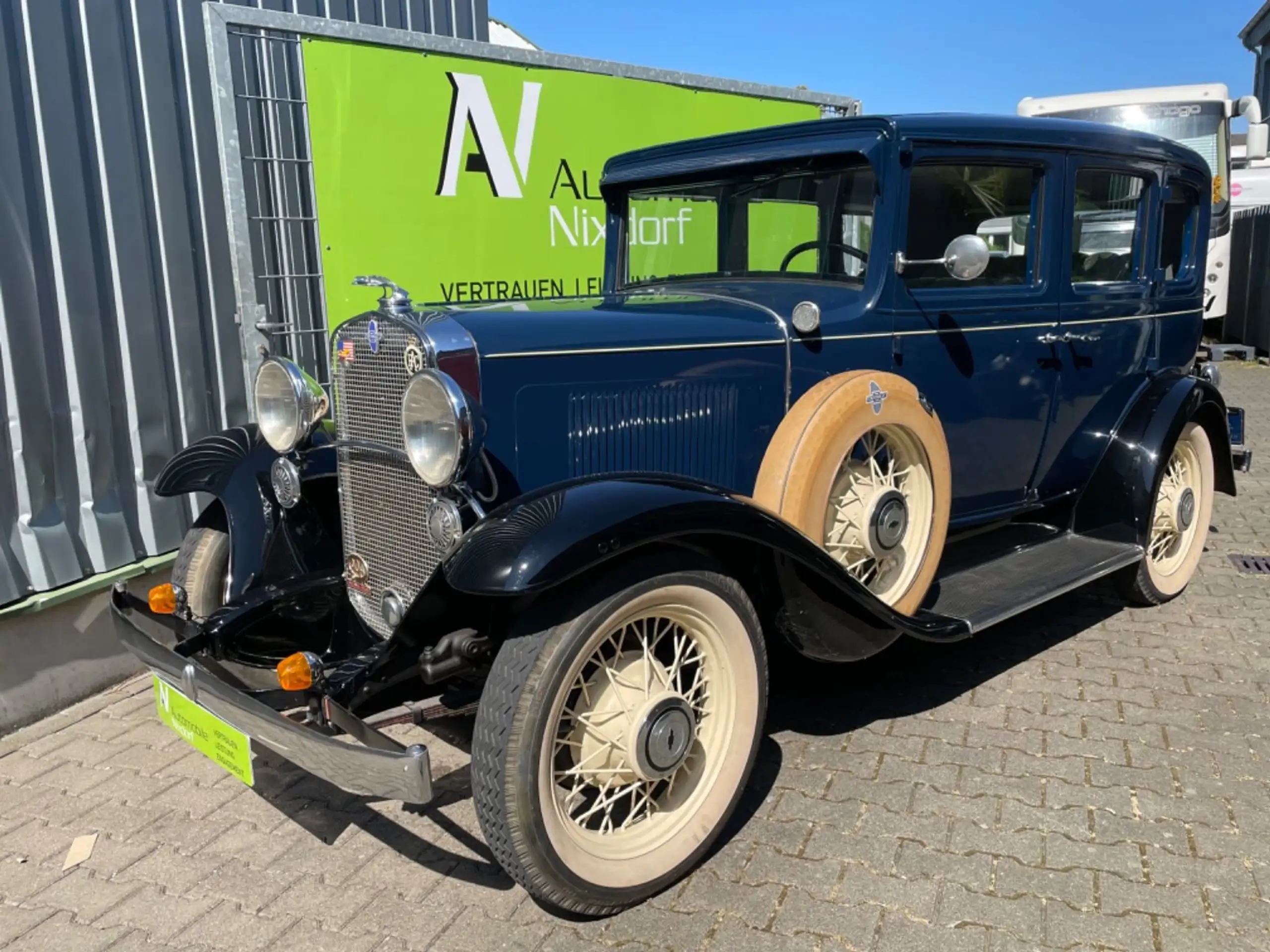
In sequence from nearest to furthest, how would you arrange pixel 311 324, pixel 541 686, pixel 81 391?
pixel 541 686
pixel 81 391
pixel 311 324

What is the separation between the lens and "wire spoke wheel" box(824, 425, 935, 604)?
3.15m

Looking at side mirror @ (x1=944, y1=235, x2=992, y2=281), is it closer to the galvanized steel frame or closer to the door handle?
the door handle

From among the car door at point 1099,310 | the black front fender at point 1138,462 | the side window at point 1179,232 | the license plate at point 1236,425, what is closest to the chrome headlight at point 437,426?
the car door at point 1099,310

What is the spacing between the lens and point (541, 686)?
2.19 meters

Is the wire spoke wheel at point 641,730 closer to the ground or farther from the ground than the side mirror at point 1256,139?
closer to the ground

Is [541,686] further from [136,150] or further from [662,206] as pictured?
[136,150]

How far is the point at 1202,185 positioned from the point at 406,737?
169 inches

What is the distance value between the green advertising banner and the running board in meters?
1.60

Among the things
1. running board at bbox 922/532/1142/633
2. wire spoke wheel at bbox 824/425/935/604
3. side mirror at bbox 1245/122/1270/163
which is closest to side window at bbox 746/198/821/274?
wire spoke wheel at bbox 824/425/935/604

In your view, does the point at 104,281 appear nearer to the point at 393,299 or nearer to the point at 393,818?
the point at 393,299

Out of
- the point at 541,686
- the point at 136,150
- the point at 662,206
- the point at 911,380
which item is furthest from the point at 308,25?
the point at 541,686

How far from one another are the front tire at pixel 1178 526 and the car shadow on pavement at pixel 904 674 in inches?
7.6

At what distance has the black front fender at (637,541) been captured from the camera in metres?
2.14

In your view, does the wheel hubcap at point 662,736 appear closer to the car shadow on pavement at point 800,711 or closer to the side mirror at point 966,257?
the car shadow on pavement at point 800,711
